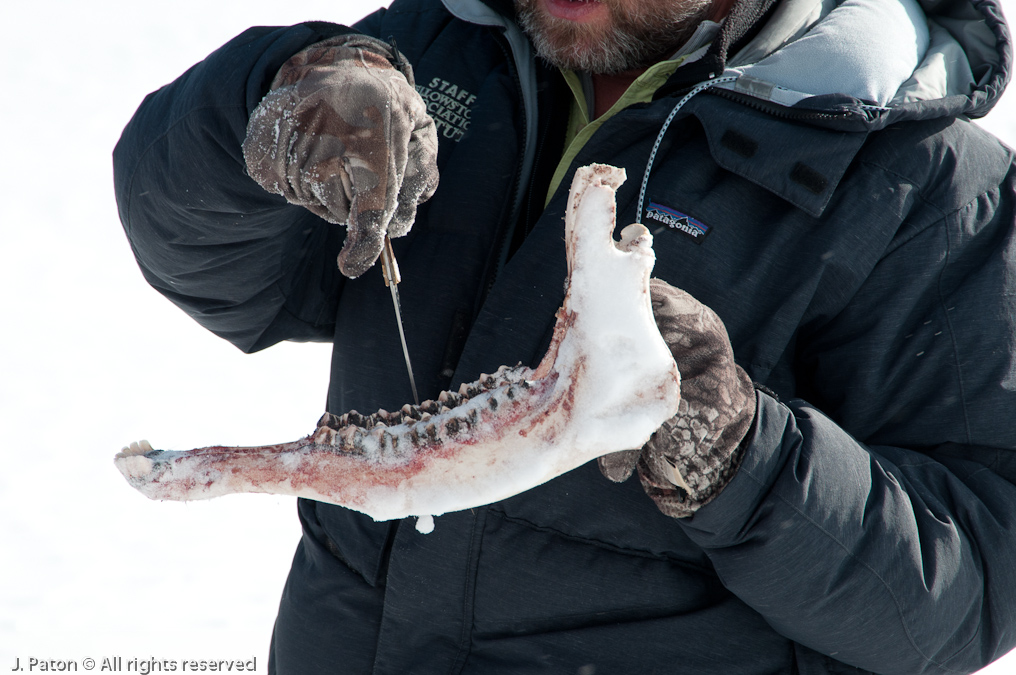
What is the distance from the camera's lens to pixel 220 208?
1.54 m

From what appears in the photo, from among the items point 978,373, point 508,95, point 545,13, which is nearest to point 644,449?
point 978,373

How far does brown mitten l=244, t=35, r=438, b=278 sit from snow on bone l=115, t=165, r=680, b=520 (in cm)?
29

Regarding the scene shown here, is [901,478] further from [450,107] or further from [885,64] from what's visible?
[450,107]

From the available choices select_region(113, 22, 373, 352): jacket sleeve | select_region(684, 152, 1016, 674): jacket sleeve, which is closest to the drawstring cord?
select_region(684, 152, 1016, 674): jacket sleeve

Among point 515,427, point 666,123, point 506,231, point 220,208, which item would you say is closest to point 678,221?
point 666,123

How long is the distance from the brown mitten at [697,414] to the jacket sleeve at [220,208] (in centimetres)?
83

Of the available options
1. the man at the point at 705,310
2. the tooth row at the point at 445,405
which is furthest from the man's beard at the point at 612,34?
the tooth row at the point at 445,405

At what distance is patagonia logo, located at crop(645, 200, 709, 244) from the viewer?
150 centimetres

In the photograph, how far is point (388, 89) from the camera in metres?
1.29

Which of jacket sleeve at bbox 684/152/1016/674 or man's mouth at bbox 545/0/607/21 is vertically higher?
man's mouth at bbox 545/0/607/21

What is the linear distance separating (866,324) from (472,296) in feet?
2.60

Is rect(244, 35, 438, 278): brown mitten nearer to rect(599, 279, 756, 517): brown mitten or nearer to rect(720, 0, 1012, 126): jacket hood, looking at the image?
rect(599, 279, 756, 517): brown mitten

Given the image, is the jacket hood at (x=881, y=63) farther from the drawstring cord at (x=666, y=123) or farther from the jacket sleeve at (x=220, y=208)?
the jacket sleeve at (x=220, y=208)

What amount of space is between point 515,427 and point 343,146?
0.54 m
